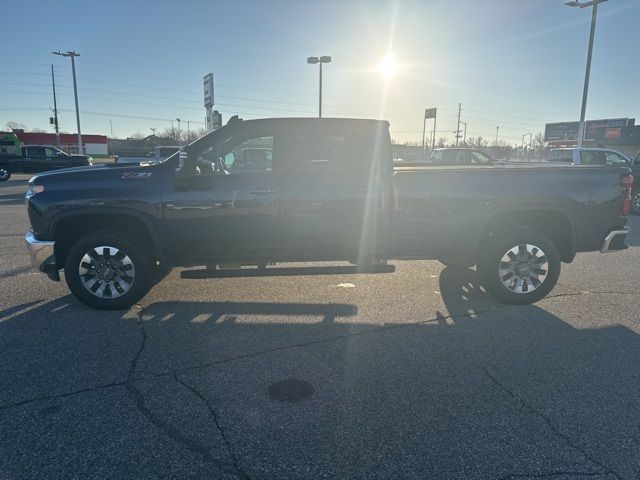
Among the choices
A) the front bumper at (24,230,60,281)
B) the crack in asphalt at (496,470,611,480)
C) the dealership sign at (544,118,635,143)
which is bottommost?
the crack in asphalt at (496,470,611,480)

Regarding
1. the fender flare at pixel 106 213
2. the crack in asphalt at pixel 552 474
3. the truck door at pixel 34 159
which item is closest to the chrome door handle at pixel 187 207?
the fender flare at pixel 106 213

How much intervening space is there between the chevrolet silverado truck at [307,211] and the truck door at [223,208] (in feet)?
0.04

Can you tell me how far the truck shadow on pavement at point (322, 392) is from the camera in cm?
249

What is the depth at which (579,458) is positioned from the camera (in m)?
2.53

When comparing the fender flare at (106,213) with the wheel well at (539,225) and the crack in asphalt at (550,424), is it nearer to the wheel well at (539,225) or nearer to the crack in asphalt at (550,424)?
the crack in asphalt at (550,424)

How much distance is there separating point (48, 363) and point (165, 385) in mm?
1101

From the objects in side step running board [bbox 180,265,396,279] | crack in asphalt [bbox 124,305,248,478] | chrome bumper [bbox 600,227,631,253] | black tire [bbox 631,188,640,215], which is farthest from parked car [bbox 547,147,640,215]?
crack in asphalt [bbox 124,305,248,478]

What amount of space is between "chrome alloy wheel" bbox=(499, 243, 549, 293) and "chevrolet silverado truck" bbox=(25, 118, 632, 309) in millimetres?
12

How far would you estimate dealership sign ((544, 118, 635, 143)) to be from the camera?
50.8 meters

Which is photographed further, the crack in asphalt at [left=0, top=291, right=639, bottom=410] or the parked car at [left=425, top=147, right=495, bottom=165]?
the parked car at [left=425, top=147, right=495, bottom=165]

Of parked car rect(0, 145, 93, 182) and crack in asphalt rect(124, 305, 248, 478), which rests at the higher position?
parked car rect(0, 145, 93, 182)

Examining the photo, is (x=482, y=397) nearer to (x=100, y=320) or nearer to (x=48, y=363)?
(x=48, y=363)

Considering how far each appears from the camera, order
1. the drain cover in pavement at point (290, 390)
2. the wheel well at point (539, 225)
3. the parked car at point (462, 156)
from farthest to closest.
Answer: the parked car at point (462, 156) → the wheel well at point (539, 225) → the drain cover in pavement at point (290, 390)

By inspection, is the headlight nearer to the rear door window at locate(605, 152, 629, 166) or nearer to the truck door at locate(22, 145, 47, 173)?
the rear door window at locate(605, 152, 629, 166)
